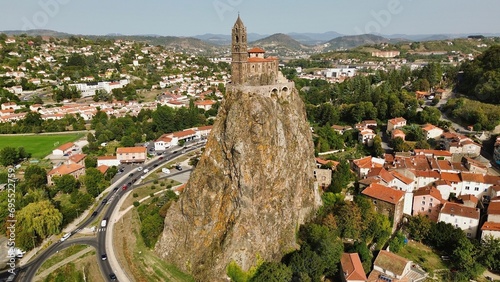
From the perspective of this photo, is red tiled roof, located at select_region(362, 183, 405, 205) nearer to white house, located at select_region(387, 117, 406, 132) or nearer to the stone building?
the stone building

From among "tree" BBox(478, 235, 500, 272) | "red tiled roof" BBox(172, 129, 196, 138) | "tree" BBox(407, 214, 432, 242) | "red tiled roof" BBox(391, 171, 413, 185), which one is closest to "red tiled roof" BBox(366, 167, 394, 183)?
"red tiled roof" BBox(391, 171, 413, 185)

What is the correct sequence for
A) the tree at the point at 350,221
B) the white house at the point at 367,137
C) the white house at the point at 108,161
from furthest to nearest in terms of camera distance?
the white house at the point at 108,161, the white house at the point at 367,137, the tree at the point at 350,221

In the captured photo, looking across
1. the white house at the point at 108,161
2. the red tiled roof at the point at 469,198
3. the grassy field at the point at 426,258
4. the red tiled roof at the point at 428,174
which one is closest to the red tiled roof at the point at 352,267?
the grassy field at the point at 426,258

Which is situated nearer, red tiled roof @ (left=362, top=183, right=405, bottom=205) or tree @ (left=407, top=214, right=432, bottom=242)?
tree @ (left=407, top=214, right=432, bottom=242)

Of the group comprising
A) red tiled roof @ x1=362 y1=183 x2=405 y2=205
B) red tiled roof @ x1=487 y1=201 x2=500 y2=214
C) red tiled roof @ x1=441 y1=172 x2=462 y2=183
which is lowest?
red tiled roof @ x1=487 y1=201 x2=500 y2=214

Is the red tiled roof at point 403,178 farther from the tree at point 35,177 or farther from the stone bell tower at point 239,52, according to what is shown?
the tree at point 35,177

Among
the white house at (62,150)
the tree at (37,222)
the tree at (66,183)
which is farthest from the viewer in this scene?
the white house at (62,150)
